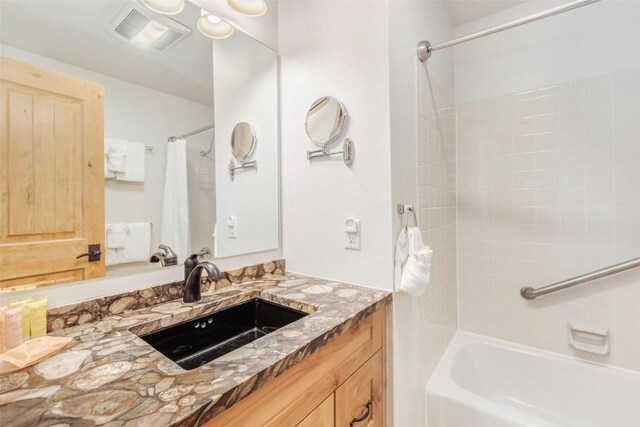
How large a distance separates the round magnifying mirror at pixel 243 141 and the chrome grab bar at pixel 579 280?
1852 mm

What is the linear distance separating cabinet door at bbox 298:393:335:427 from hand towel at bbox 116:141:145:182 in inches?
36.4

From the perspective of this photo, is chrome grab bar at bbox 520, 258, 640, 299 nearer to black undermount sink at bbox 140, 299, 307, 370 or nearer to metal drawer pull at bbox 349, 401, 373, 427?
metal drawer pull at bbox 349, 401, 373, 427

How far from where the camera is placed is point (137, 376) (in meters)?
0.57

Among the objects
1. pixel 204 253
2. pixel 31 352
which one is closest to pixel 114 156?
pixel 204 253

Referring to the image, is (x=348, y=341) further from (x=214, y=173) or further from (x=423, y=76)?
(x=423, y=76)

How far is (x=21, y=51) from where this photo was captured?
0.75 meters

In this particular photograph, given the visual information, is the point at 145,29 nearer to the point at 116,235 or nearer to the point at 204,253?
the point at 116,235

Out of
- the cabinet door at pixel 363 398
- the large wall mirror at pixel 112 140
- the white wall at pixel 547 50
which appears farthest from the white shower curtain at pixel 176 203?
the white wall at pixel 547 50

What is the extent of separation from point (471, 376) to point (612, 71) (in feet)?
6.13

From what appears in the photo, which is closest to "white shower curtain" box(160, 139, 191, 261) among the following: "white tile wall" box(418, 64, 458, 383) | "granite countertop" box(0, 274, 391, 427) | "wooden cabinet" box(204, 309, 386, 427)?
"granite countertop" box(0, 274, 391, 427)

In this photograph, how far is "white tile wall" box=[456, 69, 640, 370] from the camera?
147cm

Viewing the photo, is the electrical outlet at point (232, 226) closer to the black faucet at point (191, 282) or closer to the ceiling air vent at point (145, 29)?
the black faucet at point (191, 282)

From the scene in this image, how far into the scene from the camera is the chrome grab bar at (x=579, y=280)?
1.42 m

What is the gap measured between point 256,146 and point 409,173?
2.55 ft
